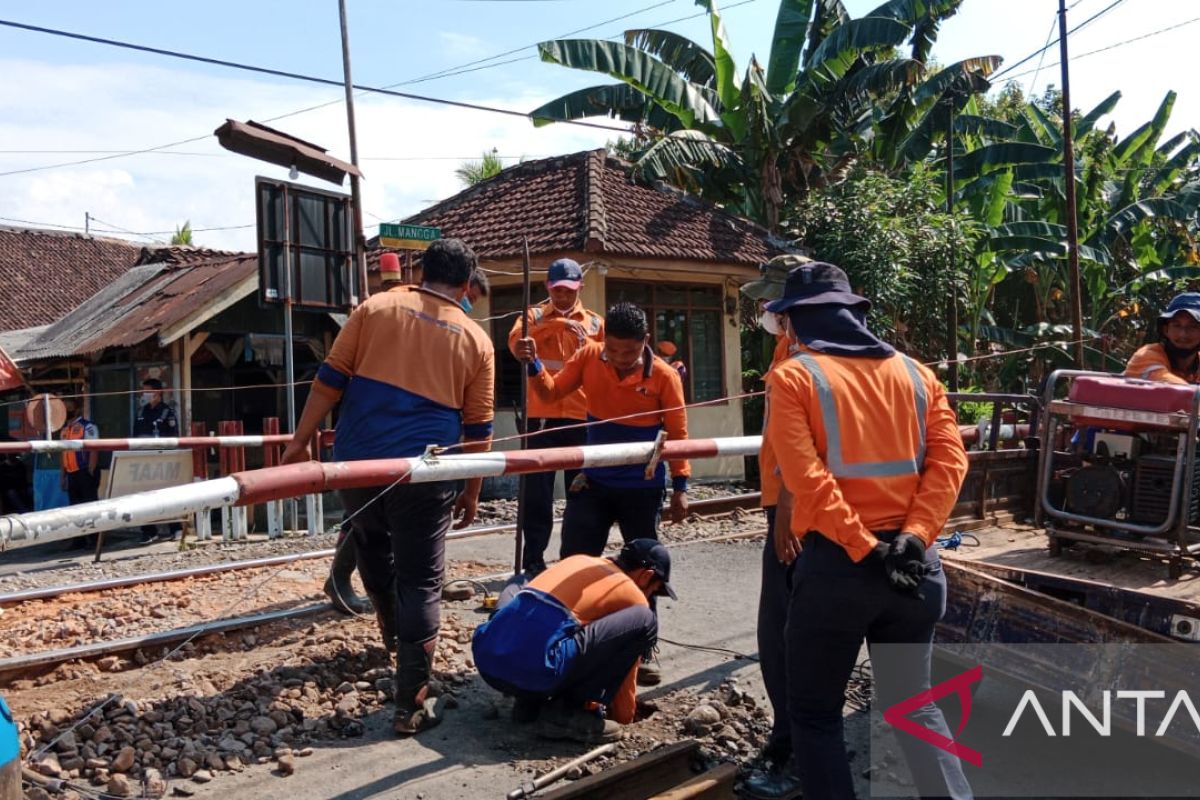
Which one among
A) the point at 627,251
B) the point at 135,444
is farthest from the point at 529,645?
the point at 627,251

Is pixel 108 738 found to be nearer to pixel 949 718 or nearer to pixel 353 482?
pixel 353 482

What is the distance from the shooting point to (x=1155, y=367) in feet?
19.1

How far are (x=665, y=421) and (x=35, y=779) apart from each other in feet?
10.6

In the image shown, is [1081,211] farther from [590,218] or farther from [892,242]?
[590,218]

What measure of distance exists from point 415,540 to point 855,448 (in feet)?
6.58

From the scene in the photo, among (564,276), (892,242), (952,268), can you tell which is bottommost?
(564,276)

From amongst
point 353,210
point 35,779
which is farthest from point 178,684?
point 353,210

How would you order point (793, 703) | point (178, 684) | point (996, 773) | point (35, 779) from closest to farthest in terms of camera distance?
point (793, 703), point (35, 779), point (996, 773), point (178, 684)

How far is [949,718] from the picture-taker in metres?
4.73

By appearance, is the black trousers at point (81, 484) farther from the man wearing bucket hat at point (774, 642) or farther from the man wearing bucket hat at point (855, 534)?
the man wearing bucket hat at point (855, 534)

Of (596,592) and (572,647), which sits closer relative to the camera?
(572,647)

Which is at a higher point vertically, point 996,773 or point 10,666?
point 10,666

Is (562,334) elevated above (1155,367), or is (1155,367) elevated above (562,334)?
(562,334)

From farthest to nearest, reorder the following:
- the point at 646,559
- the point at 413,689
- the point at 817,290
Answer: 1. the point at 646,559
2. the point at 413,689
3. the point at 817,290
